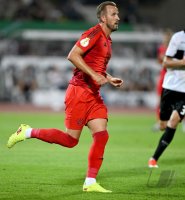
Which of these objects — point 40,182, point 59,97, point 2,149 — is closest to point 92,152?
point 40,182

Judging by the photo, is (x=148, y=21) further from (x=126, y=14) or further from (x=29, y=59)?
(x=29, y=59)

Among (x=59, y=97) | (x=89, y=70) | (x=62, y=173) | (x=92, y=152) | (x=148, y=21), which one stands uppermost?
(x=89, y=70)

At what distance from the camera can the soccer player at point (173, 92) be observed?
416 inches

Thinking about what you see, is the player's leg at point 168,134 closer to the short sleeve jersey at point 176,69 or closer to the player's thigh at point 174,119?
the player's thigh at point 174,119

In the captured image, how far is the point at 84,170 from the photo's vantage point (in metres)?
10.1

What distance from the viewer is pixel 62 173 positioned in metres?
9.66

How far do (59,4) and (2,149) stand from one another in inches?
796

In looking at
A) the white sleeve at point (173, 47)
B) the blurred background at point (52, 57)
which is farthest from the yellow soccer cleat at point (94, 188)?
the blurred background at point (52, 57)

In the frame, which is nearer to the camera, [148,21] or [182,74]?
[182,74]

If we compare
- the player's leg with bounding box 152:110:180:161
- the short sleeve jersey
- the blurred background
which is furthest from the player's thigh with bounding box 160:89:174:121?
the blurred background

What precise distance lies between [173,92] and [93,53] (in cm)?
304

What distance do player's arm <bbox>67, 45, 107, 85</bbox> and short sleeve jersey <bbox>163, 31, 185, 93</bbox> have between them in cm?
282

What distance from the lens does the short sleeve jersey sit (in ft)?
34.8

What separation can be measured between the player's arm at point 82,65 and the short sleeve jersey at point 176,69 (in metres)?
2.82
